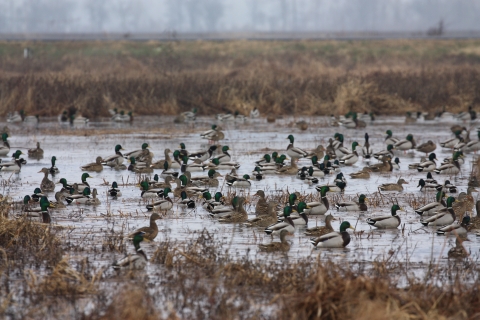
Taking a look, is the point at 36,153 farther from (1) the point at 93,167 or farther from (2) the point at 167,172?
(2) the point at 167,172

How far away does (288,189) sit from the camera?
16.2 meters

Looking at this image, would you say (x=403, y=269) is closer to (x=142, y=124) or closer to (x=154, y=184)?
(x=154, y=184)

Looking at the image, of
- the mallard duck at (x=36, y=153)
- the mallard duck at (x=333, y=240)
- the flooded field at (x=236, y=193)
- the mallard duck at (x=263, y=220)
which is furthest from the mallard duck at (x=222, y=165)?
the mallard duck at (x=333, y=240)

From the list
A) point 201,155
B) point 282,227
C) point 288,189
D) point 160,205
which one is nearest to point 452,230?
point 282,227

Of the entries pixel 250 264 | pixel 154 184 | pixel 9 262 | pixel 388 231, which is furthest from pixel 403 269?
pixel 154 184

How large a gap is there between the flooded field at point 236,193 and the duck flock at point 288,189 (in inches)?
4.0

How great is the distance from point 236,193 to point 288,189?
110 centimetres

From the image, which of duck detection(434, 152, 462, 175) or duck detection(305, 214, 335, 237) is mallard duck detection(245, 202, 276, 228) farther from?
duck detection(434, 152, 462, 175)

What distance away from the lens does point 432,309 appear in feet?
24.5

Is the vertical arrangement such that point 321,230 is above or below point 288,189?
above

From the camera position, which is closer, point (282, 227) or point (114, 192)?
point (282, 227)

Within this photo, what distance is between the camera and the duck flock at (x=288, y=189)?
11.8 metres

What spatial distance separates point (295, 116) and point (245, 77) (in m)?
5.07

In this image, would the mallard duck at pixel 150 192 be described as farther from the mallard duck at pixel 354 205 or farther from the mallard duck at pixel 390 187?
the mallard duck at pixel 390 187
